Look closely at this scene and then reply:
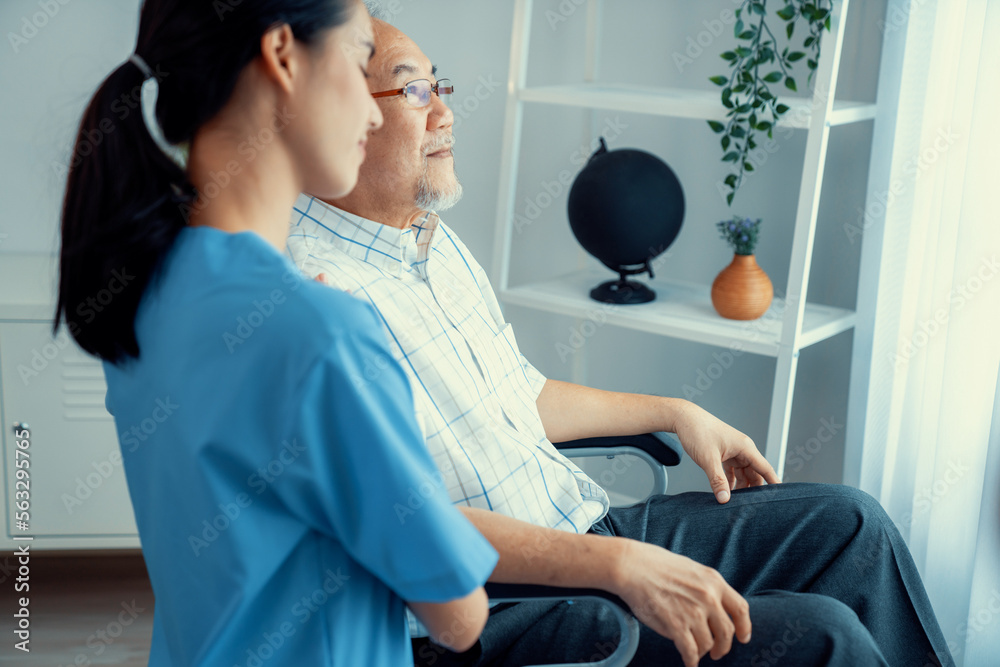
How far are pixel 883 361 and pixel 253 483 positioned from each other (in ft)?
4.83

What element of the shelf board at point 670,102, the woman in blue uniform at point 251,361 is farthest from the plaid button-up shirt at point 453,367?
the shelf board at point 670,102

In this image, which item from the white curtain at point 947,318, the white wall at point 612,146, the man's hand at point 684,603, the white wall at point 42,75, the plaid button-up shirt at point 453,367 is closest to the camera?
the man's hand at point 684,603

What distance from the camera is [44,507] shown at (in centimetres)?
200

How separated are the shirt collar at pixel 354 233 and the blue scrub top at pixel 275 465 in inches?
20.5

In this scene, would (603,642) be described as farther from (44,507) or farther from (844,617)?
(44,507)

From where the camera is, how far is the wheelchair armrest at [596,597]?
3.10 ft

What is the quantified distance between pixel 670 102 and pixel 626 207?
236 mm

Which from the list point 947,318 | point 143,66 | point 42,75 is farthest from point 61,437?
point 947,318

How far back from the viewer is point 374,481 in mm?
724

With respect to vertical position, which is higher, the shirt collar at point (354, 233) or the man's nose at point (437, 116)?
the man's nose at point (437, 116)

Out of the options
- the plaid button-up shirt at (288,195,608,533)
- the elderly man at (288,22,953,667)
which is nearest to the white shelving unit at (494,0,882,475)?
the elderly man at (288,22,953,667)

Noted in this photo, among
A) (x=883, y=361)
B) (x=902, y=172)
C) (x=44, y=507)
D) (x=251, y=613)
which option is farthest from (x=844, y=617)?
(x=44, y=507)

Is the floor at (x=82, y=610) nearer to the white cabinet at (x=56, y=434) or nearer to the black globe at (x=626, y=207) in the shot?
the white cabinet at (x=56, y=434)

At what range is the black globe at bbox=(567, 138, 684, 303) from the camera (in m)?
1.87
